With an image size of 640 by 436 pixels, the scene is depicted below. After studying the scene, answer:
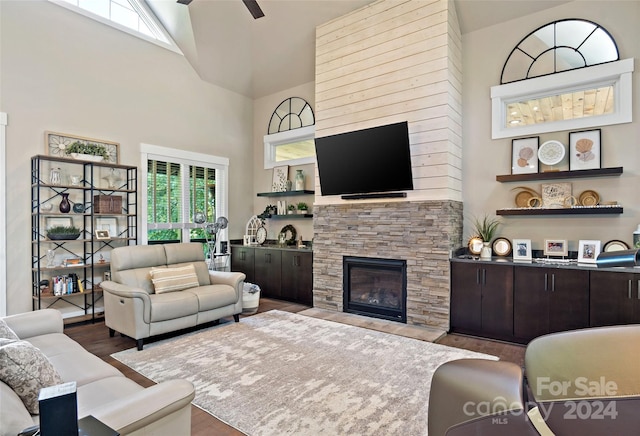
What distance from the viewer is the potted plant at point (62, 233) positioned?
433 cm

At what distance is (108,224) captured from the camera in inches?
199

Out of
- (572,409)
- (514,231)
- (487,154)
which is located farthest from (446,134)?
(572,409)

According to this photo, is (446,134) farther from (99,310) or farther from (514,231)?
(99,310)

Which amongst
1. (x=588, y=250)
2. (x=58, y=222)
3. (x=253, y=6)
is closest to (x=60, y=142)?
(x=58, y=222)

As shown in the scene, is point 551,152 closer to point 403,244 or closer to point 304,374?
point 403,244

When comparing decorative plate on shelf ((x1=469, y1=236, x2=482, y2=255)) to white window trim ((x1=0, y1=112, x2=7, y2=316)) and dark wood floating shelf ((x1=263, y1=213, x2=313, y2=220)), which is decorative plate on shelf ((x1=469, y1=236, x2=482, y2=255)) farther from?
white window trim ((x1=0, y1=112, x2=7, y2=316))

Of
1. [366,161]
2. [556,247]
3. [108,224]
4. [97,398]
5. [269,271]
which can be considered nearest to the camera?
[97,398]

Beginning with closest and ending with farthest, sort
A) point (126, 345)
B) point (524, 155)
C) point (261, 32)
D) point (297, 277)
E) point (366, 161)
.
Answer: point (126, 345)
point (524, 155)
point (366, 161)
point (297, 277)
point (261, 32)

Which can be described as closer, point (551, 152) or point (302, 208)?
point (551, 152)

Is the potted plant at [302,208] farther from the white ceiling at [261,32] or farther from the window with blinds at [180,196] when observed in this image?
the white ceiling at [261,32]

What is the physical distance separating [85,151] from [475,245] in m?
5.19

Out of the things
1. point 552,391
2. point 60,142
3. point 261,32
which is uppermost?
point 261,32

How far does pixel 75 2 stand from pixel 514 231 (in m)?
6.51

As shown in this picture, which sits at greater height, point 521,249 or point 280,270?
point 521,249
